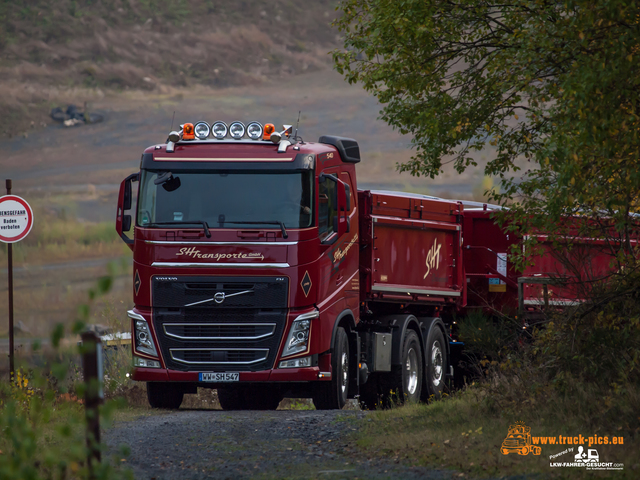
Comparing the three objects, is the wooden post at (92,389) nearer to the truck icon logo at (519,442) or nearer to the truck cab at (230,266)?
the truck icon logo at (519,442)

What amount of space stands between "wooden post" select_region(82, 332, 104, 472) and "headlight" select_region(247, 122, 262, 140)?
26.5 ft

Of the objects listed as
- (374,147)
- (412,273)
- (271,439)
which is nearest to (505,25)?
(412,273)

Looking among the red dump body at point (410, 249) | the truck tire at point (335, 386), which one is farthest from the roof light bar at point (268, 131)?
the truck tire at point (335, 386)

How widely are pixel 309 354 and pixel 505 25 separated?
637 centimetres

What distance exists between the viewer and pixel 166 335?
41.7 ft

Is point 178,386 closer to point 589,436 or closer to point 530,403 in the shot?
point 530,403

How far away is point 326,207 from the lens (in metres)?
13.1

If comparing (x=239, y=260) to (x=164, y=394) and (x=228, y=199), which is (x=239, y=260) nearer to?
(x=228, y=199)

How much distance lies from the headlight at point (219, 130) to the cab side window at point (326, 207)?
1.59 metres

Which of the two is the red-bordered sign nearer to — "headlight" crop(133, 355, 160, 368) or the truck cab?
the truck cab

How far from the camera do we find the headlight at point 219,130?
13.3 metres

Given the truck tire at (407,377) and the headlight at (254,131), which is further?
the truck tire at (407,377)

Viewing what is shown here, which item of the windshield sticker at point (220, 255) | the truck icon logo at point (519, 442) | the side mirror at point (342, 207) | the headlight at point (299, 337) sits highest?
the side mirror at point (342, 207)

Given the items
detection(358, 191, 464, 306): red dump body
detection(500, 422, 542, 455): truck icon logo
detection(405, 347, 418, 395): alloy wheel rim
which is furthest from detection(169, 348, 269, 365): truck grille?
detection(500, 422, 542, 455): truck icon logo
